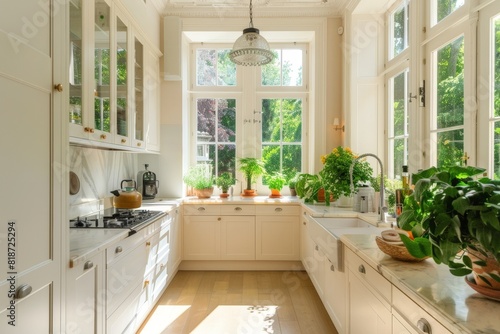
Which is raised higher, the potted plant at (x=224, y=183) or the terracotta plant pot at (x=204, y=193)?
the potted plant at (x=224, y=183)

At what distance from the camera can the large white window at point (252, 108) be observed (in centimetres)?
390

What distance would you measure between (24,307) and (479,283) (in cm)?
149

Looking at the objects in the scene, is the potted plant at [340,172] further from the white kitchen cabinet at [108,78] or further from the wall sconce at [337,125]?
the white kitchen cabinet at [108,78]

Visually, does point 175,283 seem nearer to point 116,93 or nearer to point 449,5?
point 116,93

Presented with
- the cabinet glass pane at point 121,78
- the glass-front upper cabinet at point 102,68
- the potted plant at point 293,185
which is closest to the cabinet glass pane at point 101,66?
the glass-front upper cabinet at point 102,68

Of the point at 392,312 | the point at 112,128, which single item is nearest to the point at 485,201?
the point at 392,312

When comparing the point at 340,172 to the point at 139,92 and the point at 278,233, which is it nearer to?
the point at 278,233

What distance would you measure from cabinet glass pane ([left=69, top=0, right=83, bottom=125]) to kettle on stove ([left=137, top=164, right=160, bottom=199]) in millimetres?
1616

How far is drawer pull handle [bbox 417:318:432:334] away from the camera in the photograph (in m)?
0.91

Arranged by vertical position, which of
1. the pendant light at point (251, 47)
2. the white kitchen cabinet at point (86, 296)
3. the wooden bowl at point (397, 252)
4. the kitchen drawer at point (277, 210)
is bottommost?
the white kitchen cabinet at point (86, 296)

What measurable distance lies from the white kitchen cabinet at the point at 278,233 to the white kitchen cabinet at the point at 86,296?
79.0 inches

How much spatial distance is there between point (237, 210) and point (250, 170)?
57 centimetres

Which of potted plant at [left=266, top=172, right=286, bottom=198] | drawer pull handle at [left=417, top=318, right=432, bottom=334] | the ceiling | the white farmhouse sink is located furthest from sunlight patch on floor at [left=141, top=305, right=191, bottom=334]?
the ceiling

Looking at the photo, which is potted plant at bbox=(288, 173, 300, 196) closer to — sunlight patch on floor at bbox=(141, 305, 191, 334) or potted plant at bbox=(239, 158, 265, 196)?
potted plant at bbox=(239, 158, 265, 196)
